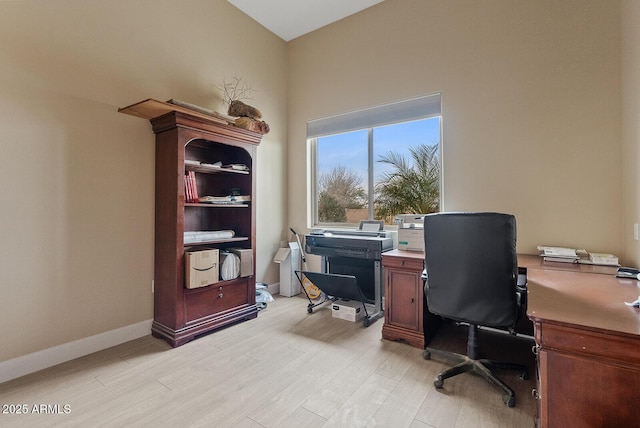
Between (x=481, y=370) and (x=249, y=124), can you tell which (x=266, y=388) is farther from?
(x=249, y=124)

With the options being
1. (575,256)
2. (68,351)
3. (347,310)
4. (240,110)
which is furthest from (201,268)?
(575,256)

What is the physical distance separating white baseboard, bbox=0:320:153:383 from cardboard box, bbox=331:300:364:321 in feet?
5.90

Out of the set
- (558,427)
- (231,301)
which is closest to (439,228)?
(558,427)

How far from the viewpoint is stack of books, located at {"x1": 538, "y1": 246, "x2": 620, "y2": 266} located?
7.00 feet

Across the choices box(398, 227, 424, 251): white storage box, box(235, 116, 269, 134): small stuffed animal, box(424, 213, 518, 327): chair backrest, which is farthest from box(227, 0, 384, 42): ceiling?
box(424, 213, 518, 327): chair backrest

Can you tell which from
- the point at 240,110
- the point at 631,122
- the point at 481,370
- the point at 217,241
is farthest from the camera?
the point at 240,110

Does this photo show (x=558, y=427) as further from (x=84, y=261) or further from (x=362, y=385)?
(x=84, y=261)

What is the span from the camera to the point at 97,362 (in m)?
2.20

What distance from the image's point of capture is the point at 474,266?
1.80 meters

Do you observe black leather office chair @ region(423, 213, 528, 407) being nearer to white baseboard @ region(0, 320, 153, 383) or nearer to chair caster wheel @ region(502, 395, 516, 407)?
chair caster wheel @ region(502, 395, 516, 407)

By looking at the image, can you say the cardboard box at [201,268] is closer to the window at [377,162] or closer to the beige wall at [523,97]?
the window at [377,162]

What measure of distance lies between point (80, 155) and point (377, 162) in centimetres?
293

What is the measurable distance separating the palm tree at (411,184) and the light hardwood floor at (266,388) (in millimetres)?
1436

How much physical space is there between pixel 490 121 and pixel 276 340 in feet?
9.32
